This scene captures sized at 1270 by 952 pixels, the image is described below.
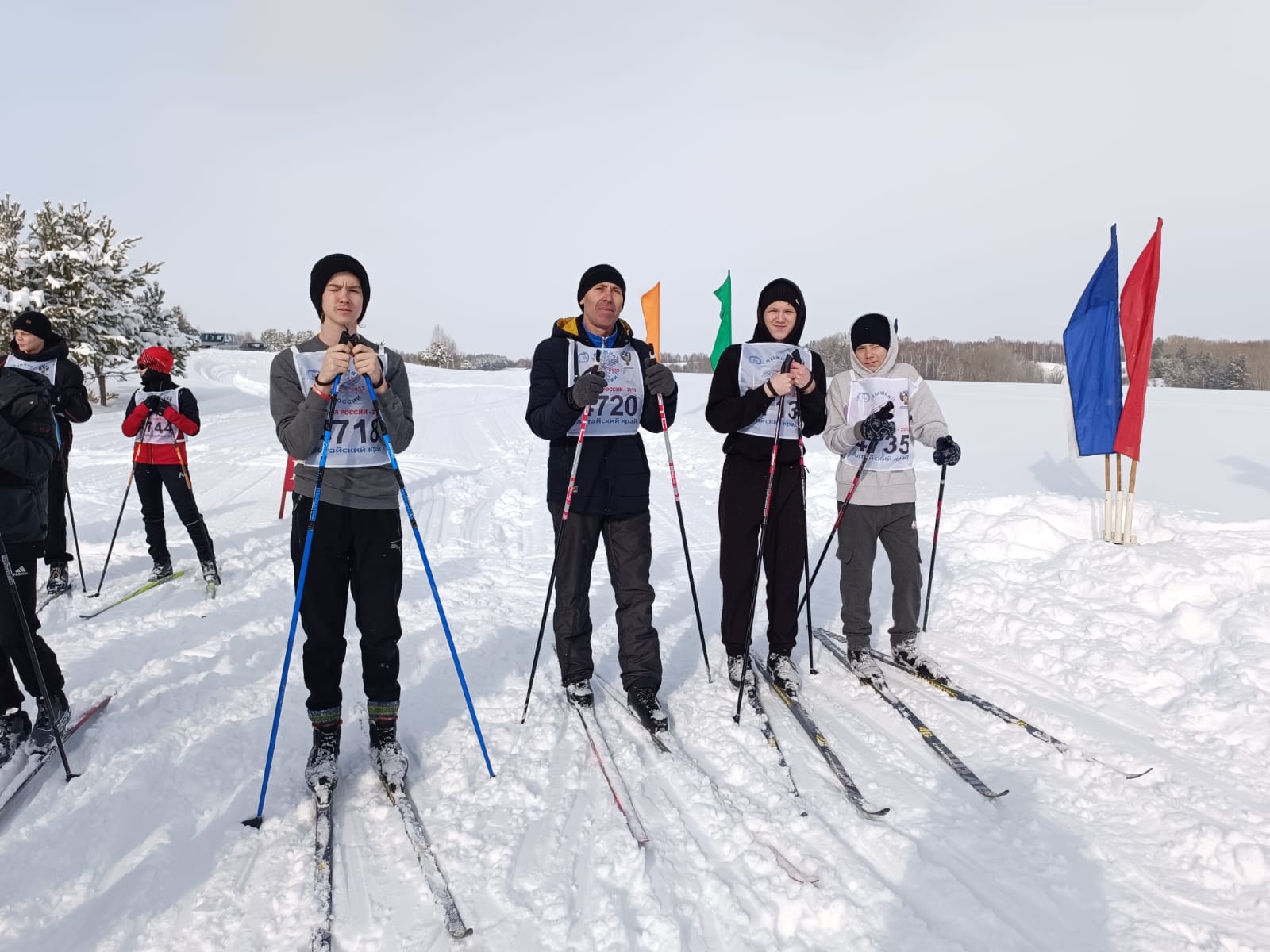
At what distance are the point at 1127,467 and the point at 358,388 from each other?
1140 centimetres

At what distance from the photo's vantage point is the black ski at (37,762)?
2924 millimetres

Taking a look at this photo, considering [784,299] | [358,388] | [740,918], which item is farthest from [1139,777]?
[358,388]

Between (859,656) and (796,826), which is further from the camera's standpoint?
(859,656)

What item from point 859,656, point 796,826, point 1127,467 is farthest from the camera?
point 1127,467

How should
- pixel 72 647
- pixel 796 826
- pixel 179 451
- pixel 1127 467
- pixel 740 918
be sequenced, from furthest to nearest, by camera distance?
pixel 1127 467
pixel 179 451
pixel 72 647
pixel 796 826
pixel 740 918

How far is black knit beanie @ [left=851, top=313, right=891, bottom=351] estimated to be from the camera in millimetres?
4379

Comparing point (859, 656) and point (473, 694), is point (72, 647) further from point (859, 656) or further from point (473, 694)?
point (859, 656)

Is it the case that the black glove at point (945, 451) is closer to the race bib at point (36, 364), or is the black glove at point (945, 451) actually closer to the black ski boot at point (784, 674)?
the black ski boot at point (784, 674)

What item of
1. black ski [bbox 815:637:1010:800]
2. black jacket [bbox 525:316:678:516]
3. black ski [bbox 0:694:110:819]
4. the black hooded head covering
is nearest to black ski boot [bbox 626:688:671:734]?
black jacket [bbox 525:316:678:516]

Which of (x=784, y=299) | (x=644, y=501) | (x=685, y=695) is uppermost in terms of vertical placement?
(x=784, y=299)

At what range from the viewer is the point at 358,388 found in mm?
3232

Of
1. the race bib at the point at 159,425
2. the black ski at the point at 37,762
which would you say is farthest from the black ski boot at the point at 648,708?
the race bib at the point at 159,425

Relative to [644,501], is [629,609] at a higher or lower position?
lower

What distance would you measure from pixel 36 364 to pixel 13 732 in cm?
338
